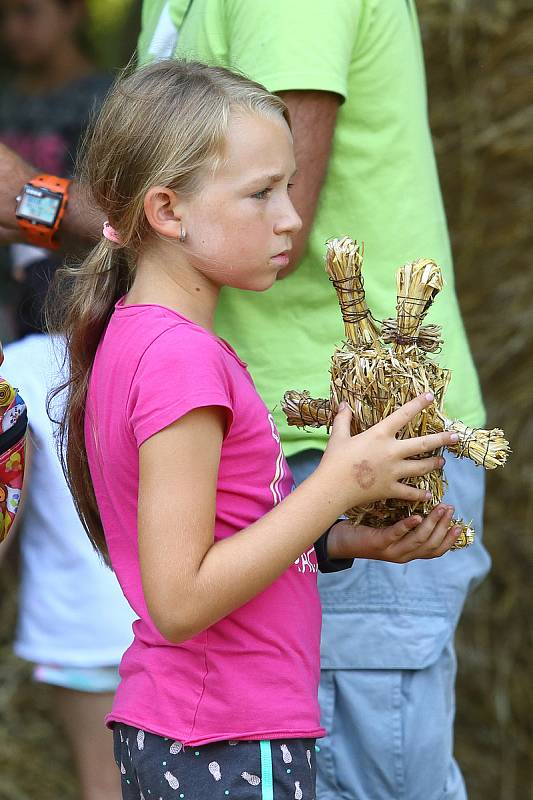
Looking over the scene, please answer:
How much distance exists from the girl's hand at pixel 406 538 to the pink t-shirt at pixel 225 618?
0.09m

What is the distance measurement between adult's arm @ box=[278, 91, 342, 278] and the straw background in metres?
1.37

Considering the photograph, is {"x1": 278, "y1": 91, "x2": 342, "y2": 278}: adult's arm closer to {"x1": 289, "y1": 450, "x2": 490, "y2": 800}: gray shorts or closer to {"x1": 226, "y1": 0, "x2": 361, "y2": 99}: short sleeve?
{"x1": 226, "y1": 0, "x2": 361, "y2": 99}: short sleeve

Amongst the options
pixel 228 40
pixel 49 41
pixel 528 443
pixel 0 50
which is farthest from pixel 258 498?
pixel 0 50

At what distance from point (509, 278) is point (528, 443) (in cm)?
40

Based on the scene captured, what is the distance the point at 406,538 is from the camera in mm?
1302

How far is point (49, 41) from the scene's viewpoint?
12.4 ft

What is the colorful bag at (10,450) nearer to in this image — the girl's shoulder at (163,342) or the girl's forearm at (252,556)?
the girl's shoulder at (163,342)

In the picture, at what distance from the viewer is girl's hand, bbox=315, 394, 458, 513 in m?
1.17

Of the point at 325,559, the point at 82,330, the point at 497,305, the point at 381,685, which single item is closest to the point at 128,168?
the point at 82,330

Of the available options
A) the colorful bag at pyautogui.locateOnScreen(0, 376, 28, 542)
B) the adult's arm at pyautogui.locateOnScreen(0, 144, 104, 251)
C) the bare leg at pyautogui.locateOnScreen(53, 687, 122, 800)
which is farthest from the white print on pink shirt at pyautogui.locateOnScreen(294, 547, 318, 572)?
the bare leg at pyautogui.locateOnScreen(53, 687, 122, 800)

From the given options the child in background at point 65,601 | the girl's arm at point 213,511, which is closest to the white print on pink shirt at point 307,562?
the girl's arm at point 213,511

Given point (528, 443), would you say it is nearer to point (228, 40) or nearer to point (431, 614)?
point (431, 614)

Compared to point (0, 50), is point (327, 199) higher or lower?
lower

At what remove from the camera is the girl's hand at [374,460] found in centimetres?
117
